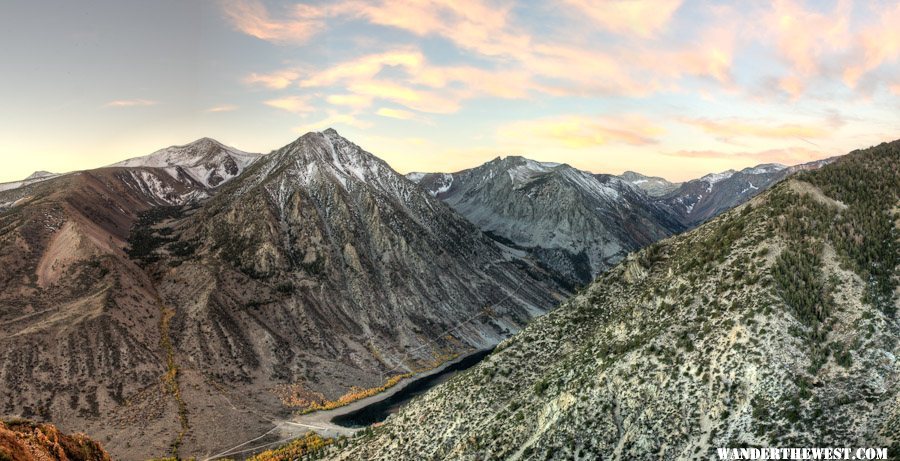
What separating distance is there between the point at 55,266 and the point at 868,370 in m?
155

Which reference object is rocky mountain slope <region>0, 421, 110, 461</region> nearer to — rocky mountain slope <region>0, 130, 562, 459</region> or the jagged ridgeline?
rocky mountain slope <region>0, 130, 562, 459</region>

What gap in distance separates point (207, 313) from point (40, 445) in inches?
3411

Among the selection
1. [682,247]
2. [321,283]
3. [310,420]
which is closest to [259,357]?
[310,420]

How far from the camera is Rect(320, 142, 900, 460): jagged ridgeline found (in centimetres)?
3903

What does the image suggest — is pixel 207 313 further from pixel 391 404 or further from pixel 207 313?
pixel 391 404

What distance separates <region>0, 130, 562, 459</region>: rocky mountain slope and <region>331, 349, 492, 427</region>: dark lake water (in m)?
7.28

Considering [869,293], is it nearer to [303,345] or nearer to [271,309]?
[303,345]

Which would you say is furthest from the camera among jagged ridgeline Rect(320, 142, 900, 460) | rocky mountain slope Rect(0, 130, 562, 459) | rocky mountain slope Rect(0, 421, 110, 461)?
rocky mountain slope Rect(0, 130, 562, 459)

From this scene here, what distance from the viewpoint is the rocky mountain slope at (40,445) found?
44062 millimetres

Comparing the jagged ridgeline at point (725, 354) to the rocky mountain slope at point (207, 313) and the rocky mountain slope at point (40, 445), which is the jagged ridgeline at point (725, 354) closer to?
the rocky mountain slope at point (40, 445)

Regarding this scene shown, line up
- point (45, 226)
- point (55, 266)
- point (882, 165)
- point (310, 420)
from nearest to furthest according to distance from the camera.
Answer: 1. point (882, 165)
2. point (310, 420)
3. point (55, 266)
4. point (45, 226)

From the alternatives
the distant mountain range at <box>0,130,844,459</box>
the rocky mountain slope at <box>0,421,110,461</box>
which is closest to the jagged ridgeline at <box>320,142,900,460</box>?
the rocky mountain slope at <box>0,421,110,461</box>

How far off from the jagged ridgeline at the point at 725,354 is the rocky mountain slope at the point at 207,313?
6090 centimetres

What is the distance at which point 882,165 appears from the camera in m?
55.9
